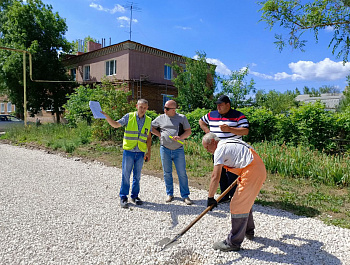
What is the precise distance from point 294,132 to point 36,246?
7.83 metres

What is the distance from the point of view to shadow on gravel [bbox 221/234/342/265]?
3082mm

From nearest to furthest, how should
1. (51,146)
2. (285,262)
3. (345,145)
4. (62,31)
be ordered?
(285,262) → (345,145) → (51,146) → (62,31)

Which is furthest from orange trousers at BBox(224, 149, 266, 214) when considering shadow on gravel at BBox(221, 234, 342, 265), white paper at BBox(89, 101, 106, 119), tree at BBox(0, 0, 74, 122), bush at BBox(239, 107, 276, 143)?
tree at BBox(0, 0, 74, 122)

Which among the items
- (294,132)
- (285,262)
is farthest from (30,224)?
(294,132)

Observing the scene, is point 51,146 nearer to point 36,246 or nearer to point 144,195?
point 144,195

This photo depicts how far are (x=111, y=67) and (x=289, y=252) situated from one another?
889 inches

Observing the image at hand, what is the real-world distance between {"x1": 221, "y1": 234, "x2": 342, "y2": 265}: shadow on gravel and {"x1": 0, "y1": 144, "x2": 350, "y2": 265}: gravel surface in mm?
11

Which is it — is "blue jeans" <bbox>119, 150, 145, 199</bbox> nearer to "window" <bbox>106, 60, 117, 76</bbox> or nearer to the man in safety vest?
the man in safety vest

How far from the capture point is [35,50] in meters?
22.4

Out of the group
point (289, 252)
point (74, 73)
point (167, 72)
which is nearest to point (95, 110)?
point (289, 252)

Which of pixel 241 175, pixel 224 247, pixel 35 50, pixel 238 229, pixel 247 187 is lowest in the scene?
pixel 224 247

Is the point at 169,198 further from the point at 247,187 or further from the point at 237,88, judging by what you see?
the point at 237,88

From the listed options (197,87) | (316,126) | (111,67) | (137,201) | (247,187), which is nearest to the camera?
(247,187)

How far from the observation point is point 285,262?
3049 millimetres
